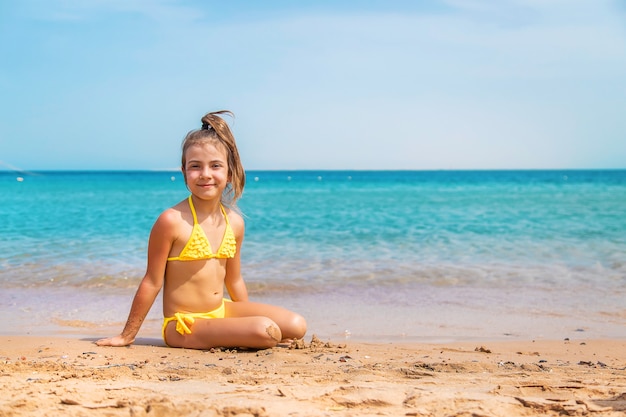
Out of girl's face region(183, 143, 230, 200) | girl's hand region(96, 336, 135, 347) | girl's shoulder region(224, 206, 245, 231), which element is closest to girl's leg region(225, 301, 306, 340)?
girl's shoulder region(224, 206, 245, 231)

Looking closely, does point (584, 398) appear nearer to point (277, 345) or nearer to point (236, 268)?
point (277, 345)

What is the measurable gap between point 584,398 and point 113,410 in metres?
1.88

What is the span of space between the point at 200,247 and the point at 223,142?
2.18 ft

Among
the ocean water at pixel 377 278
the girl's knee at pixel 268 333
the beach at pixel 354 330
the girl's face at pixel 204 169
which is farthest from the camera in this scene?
the ocean water at pixel 377 278

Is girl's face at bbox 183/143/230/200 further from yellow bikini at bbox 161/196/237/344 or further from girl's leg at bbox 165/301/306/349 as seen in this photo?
girl's leg at bbox 165/301/306/349

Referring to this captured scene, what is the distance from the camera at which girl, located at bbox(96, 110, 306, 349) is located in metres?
3.99

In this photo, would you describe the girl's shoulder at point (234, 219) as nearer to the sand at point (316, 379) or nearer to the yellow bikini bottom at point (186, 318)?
the yellow bikini bottom at point (186, 318)

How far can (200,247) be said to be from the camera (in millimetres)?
4090

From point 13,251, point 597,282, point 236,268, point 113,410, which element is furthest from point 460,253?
point 113,410

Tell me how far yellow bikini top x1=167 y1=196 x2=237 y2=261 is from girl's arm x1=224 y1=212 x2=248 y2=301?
109mm

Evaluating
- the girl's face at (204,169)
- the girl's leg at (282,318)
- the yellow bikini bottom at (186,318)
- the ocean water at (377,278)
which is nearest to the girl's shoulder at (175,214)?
the girl's face at (204,169)

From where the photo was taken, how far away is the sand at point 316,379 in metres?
2.54

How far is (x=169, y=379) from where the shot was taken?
9.91 ft

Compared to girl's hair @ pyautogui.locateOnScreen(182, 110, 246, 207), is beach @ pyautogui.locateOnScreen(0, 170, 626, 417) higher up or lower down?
lower down
